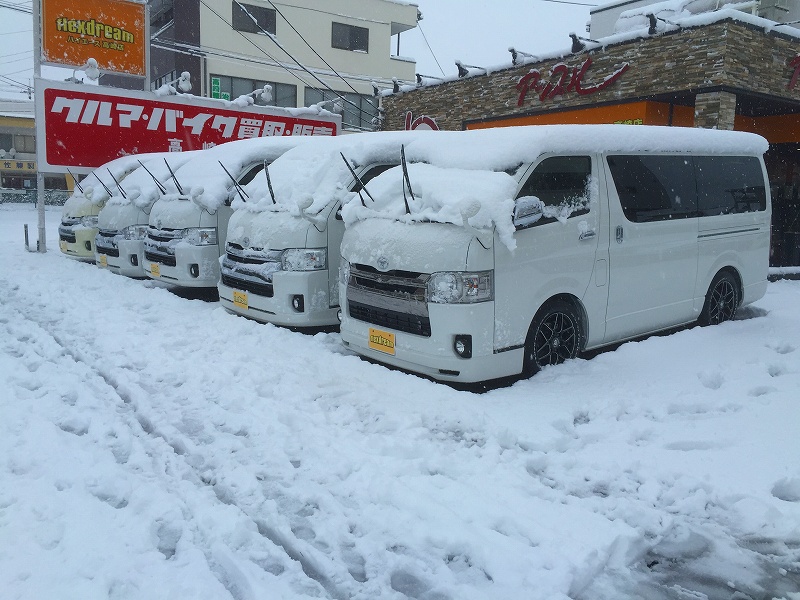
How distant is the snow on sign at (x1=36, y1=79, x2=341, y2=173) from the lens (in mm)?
14648

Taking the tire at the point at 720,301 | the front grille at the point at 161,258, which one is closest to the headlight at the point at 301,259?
the front grille at the point at 161,258

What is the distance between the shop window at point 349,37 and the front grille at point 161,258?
25.9 meters

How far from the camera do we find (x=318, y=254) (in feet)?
21.9

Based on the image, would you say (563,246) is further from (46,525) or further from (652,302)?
(46,525)

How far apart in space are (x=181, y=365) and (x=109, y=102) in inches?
472

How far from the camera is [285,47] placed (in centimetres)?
3078

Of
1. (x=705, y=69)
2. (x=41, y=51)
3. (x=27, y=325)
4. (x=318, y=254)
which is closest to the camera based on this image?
(x=318, y=254)

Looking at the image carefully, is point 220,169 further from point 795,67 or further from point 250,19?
point 250,19

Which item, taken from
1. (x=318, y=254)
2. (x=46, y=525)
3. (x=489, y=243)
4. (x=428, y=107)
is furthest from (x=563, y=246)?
(x=428, y=107)

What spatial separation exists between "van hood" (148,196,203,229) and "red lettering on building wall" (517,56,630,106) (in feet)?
28.7

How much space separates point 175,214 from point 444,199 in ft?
16.3

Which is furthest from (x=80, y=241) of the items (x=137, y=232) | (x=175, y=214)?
(x=175, y=214)

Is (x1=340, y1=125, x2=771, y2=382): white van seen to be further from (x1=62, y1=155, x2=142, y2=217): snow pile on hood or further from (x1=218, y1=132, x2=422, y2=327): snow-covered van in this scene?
(x1=62, y1=155, x2=142, y2=217): snow pile on hood

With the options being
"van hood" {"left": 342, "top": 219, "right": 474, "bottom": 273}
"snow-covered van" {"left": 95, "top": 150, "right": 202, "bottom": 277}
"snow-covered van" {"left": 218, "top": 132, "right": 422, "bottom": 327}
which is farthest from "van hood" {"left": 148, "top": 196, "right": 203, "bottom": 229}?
"van hood" {"left": 342, "top": 219, "right": 474, "bottom": 273}
